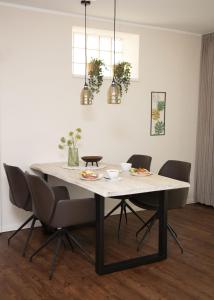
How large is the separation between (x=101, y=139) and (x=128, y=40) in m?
1.44

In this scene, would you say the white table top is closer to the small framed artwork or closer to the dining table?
the dining table

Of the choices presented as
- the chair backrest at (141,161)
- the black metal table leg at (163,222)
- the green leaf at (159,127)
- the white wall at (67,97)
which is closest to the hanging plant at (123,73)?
the white wall at (67,97)

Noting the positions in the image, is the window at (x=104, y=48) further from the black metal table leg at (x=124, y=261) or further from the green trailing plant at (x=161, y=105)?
the black metal table leg at (x=124, y=261)

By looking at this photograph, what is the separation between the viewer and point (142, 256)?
3.48 m

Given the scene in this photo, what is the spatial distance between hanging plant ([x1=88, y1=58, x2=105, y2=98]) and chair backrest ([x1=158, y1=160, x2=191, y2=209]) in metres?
1.36

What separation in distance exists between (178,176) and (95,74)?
1620 millimetres

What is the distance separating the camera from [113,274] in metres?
3.16

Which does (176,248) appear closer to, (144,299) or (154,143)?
(144,299)

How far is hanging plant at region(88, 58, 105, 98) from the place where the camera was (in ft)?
14.8

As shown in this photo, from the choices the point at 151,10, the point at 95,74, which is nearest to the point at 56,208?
the point at 95,74

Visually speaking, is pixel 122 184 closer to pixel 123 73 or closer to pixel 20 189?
pixel 20 189

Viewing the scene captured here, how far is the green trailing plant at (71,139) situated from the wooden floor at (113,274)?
105cm

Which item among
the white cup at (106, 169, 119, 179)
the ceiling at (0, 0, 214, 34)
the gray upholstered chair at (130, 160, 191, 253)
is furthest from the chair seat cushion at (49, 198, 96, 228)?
the ceiling at (0, 0, 214, 34)

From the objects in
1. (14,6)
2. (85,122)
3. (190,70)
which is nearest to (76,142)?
(85,122)
